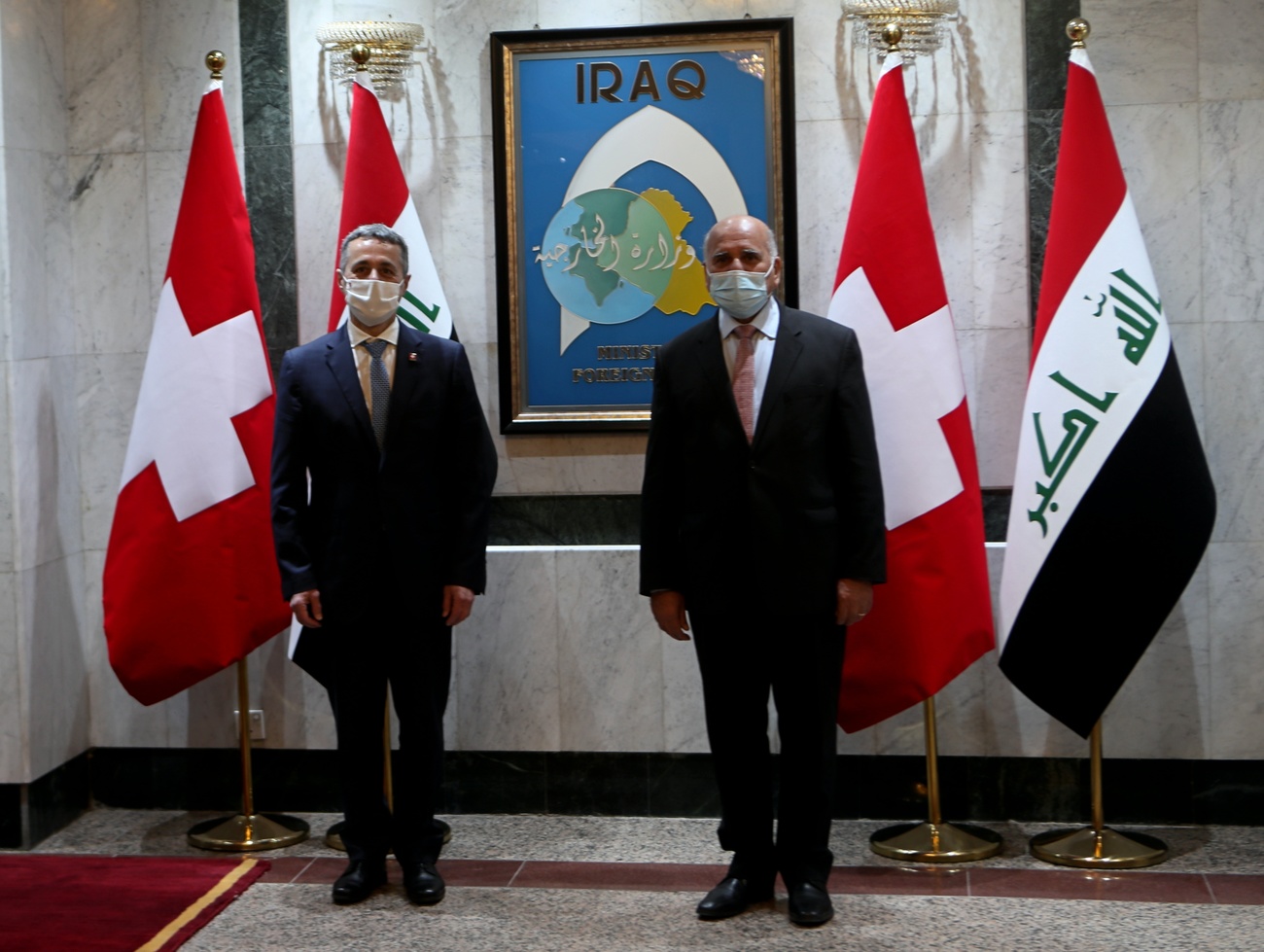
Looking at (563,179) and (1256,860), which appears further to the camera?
(563,179)

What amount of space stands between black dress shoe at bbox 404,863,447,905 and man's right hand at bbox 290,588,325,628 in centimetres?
67

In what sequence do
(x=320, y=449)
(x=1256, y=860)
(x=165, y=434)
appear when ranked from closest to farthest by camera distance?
(x=320, y=449) → (x=1256, y=860) → (x=165, y=434)

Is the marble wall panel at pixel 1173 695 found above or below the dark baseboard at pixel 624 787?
above

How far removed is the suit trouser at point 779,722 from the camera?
139 inches

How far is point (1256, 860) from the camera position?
13.0ft

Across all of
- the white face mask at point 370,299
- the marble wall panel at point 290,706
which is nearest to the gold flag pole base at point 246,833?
the marble wall panel at point 290,706

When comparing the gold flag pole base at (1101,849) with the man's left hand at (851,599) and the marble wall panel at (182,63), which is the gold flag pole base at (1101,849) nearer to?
the man's left hand at (851,599)

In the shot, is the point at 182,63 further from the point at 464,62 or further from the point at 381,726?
the point at 381,726

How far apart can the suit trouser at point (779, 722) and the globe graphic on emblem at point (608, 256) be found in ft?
4.10

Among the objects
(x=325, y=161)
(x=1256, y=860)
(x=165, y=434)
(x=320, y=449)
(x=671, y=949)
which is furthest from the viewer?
(x=325, y=161)

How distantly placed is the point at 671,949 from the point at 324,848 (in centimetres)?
131

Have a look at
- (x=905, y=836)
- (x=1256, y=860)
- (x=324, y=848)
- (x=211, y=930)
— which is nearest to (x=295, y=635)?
(x=324, y=848)

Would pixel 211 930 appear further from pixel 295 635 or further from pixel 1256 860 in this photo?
pixel 1256 860

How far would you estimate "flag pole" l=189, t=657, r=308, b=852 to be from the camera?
14.1 ft
